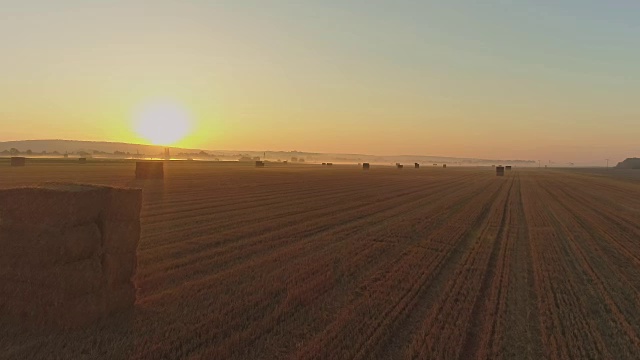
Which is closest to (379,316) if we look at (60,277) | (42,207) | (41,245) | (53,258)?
(60,277)

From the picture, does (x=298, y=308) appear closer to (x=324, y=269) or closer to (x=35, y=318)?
Result: (x=324, y=269)

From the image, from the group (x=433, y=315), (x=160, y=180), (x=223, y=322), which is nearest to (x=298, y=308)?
(x=223, y=322)

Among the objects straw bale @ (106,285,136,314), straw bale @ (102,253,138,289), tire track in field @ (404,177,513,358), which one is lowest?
tire track in field @ (404,177,513,358)

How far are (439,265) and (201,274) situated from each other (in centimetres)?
533

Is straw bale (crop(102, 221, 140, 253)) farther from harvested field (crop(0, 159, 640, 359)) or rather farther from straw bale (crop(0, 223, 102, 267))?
harvested field (crop(0, 159, 640, 359))

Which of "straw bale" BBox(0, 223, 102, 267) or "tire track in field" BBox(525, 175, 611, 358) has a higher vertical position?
"straw bale" BBox(0, 223, 102, 267)

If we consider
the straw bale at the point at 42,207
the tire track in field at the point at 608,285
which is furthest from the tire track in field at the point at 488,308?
the straw bale at the point at 42,207

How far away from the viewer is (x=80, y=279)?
611 centimetres

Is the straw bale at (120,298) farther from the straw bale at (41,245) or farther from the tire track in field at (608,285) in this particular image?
the tire track in field at (608,285)

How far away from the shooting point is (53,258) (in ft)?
19.5

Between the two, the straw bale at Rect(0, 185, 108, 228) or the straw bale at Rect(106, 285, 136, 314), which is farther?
the straw bale at Rect(106, 285, 136, 314)

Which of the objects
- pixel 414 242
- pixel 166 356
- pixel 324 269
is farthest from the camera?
pixel 414 242

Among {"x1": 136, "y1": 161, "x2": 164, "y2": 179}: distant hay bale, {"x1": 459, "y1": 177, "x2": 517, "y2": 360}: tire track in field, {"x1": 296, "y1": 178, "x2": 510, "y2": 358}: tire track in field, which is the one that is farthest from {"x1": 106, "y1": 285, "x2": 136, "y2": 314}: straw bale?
{"x1": 136, "y1": 161, "x2": 164, "y2": 179}: distant hay bale

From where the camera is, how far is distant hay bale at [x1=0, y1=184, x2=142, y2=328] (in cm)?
594
